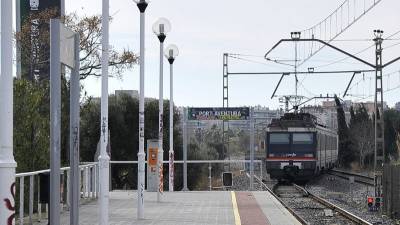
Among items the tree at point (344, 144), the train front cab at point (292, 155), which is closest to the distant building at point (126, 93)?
the train front cab at point (292, 155)

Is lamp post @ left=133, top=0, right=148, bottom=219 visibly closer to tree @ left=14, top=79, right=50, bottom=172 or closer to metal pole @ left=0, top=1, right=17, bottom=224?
tree @ left=14, top=79, right=50, bottom=172

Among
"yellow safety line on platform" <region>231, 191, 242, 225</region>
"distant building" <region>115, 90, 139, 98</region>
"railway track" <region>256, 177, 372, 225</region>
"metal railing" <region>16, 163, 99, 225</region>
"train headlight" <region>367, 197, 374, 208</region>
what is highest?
"distant building" <region>115, 90, 139, 98</region>

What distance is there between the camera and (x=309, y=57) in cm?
3441

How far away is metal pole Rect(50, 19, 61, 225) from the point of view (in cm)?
662

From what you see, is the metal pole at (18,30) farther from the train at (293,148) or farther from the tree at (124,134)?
the train at (293,148)

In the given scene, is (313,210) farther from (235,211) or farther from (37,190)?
(37,190)

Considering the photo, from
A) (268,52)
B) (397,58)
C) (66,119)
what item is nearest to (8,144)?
(66,119)

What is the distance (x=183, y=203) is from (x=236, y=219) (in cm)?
375

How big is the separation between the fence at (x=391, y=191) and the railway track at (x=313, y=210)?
1.60m

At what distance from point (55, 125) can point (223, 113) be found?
15202mm

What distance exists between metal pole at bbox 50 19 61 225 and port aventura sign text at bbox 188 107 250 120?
14910 mm

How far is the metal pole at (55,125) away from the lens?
662 cm

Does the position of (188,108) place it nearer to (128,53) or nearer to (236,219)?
(128,53)

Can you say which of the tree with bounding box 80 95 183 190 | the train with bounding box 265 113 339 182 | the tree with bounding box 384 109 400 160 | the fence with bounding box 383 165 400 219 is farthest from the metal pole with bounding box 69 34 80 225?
the tree with bounding box 384 109 400 160
